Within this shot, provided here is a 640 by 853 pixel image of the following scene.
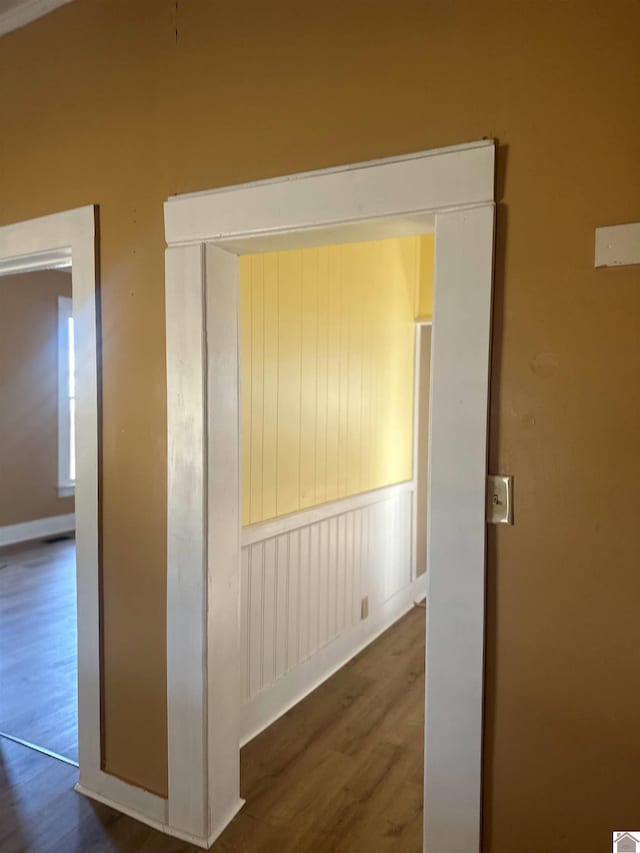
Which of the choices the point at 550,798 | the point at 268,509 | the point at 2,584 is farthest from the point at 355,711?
the point at 2,584

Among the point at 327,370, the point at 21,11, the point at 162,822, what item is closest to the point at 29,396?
the point at 327,370

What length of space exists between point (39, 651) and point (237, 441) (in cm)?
215

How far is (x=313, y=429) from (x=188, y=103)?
1501 millimetres

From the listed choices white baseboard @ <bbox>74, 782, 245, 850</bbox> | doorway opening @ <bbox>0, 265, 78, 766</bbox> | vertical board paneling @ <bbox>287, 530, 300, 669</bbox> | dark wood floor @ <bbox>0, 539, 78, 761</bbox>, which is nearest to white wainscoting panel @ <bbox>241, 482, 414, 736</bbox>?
vertical board paneling @ <bbox>287, 530, 300, 669</bbox>

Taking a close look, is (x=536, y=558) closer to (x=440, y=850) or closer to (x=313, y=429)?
(x=440, y=850)

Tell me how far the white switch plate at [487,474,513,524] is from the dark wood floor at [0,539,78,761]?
6.30 ft

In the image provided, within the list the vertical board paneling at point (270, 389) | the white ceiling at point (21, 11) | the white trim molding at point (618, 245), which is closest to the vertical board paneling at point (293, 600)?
the vertical board paneling at point (270, 389)

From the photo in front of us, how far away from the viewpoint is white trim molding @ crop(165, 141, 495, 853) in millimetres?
1316

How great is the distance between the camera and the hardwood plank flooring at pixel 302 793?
5.89 ft

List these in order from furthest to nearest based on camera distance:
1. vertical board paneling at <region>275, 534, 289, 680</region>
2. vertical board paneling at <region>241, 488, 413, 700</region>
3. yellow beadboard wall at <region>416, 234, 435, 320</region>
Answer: yellow beadboard wall at <region>416, 234, 435, 320</region> < vertical board paneling at <region>275, 534, 289, 680</region> < vertical board paneling at <region>241, 488, 413, 700</region>

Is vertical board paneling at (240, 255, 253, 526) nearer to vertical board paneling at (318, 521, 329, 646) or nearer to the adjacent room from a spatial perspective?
the adjacent room

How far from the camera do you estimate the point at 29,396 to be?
5633mm

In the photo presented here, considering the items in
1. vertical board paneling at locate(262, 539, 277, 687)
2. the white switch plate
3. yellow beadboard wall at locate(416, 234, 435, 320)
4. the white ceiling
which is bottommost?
vertical board paneling at locate(262, 539, 277, 687)

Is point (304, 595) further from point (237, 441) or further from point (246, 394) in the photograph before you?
point (237, 441)
